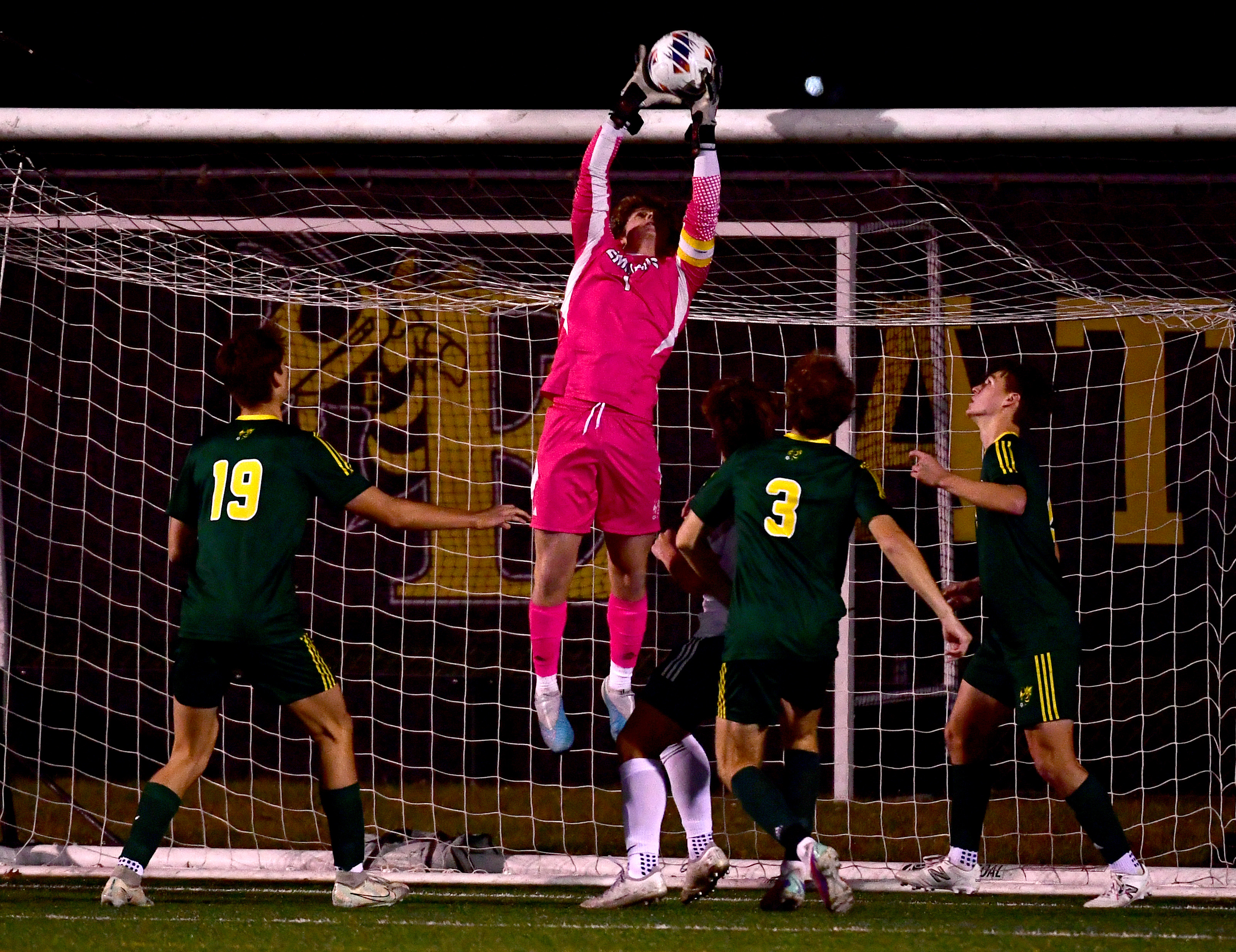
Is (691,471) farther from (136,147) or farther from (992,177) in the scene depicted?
(136,147)

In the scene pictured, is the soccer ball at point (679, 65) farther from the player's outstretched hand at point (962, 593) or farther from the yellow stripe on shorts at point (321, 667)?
the yellow stripe on shorts at point (321, 667)

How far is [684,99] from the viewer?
486 cm

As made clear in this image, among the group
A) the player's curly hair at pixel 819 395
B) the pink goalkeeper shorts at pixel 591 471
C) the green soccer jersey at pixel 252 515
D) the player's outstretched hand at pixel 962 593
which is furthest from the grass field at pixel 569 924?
the player's curly hair at pixel 819 395

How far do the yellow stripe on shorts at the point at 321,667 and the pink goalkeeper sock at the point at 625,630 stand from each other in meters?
1.08

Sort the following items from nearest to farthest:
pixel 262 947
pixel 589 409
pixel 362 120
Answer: pixel 262 947 < pixel 589 409 < pixel 362 120

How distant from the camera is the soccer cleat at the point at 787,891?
13.6 ft

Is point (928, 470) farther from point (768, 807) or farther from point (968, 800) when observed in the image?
point (968, 800)

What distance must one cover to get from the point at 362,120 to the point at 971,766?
3.19 metres

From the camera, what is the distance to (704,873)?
14.8 feet

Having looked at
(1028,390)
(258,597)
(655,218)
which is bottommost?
(258,597)

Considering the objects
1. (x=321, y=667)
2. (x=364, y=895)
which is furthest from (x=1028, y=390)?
(x=364, y=895)

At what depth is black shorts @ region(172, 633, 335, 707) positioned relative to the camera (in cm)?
441

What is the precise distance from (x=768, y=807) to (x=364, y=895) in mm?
1267

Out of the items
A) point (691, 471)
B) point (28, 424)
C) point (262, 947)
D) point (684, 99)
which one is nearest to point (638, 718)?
point (262, 947)
